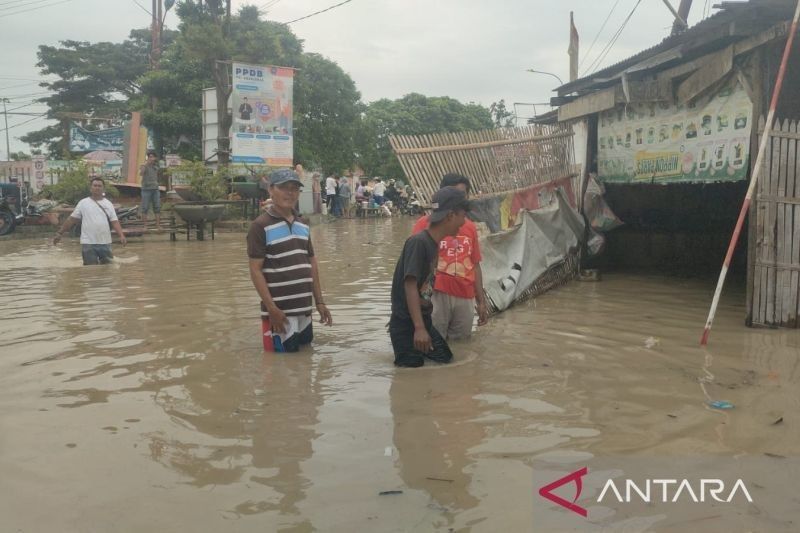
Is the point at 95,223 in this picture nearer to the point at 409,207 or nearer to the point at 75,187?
the point at 75,187

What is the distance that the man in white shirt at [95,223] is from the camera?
10.6 meters

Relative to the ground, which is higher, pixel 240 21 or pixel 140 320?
pixel 240 21

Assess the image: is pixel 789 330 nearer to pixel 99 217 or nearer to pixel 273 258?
pixel 273 258

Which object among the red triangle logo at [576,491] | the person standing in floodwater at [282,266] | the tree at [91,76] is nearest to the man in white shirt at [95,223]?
the person standing in floodwater at [282,266]

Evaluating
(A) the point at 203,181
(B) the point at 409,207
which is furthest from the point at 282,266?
(B) the point at 409,207

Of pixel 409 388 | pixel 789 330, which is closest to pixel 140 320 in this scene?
pixel 409 388

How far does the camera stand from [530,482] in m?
3.15

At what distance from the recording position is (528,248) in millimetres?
8102

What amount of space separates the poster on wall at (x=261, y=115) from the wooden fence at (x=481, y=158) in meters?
14.9

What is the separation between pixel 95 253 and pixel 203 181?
9421 millimetres

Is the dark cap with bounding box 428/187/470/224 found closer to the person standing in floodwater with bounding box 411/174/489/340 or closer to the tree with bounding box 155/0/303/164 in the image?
the person standing in floodwater with bounding box 411/174/489/340

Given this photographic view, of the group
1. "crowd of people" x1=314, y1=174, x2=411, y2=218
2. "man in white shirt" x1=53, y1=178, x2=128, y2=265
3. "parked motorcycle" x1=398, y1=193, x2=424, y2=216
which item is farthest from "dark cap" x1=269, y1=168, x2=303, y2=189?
"parked motorcycle" x1=398, y1=193, x2=424, y2=216

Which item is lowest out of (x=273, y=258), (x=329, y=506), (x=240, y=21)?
(x=329, y=506)

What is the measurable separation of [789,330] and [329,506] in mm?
5017
